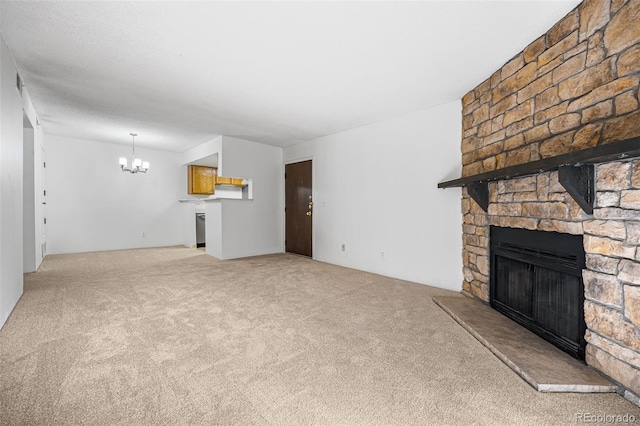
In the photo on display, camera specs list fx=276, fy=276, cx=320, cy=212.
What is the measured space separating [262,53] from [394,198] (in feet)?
8.40

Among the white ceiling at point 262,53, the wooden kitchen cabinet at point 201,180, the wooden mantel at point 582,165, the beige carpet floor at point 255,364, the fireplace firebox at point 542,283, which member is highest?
the white ceiling at point 262,53

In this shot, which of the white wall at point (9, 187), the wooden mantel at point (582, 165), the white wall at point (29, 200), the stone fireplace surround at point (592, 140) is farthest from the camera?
Answer: the white wall at point (29, 200)

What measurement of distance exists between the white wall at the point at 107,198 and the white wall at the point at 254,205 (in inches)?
103

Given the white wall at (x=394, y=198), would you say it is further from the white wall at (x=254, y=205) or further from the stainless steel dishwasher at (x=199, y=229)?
the stainless steel dishwasher at (x=199, y=229)

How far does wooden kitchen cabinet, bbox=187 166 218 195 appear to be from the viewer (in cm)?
715

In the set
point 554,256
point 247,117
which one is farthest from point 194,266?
point 554,256

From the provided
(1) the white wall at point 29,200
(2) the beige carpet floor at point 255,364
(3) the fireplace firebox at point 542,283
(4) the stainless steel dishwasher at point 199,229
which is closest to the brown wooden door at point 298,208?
(4) the stainless steel dishwasher at point 199,229

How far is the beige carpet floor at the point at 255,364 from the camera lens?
1.36 m

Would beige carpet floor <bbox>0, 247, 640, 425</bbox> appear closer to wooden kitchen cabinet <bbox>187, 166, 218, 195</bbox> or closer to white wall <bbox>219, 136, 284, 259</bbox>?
white wall <bbox>219, 136, 284, 259</bbox>

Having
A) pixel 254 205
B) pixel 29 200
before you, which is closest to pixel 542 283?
pixel 254 205

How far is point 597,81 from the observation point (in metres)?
1.73

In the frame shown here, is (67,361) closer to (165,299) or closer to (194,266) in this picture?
(165,299)

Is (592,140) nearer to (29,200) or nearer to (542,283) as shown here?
(542,283)

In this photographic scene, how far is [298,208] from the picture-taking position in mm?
5836
